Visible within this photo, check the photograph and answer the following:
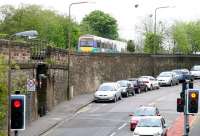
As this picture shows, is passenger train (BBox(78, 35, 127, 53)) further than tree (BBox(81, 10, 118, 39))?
No

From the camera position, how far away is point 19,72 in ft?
144

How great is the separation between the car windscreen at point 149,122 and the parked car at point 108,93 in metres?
18.9

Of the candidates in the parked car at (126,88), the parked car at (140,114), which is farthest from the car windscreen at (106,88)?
the parked car at (140,114)

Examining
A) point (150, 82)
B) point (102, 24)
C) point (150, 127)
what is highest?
point (102, 24)

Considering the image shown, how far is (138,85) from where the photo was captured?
65.8m

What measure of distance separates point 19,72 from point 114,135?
29.4ft

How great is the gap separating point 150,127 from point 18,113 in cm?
1691

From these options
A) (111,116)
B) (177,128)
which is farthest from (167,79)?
(177,128)

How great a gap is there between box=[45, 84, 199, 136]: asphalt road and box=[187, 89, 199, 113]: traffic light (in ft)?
44.5

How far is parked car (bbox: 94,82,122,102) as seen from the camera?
185ft

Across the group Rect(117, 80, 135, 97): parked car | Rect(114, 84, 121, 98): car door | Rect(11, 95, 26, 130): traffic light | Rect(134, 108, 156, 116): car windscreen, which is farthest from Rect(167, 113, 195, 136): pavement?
Rect(11, 95, 26, 130): traffic light

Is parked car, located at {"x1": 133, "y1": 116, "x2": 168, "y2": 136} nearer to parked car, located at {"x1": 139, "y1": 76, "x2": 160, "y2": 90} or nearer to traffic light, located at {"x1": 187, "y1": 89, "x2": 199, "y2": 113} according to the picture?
traffic light, located at {"x1": 187, "y1": 89, "x2": 199, "y2": 113}

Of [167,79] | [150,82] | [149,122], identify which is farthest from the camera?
[167,79]

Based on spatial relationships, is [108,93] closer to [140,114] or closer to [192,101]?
[140,114]
